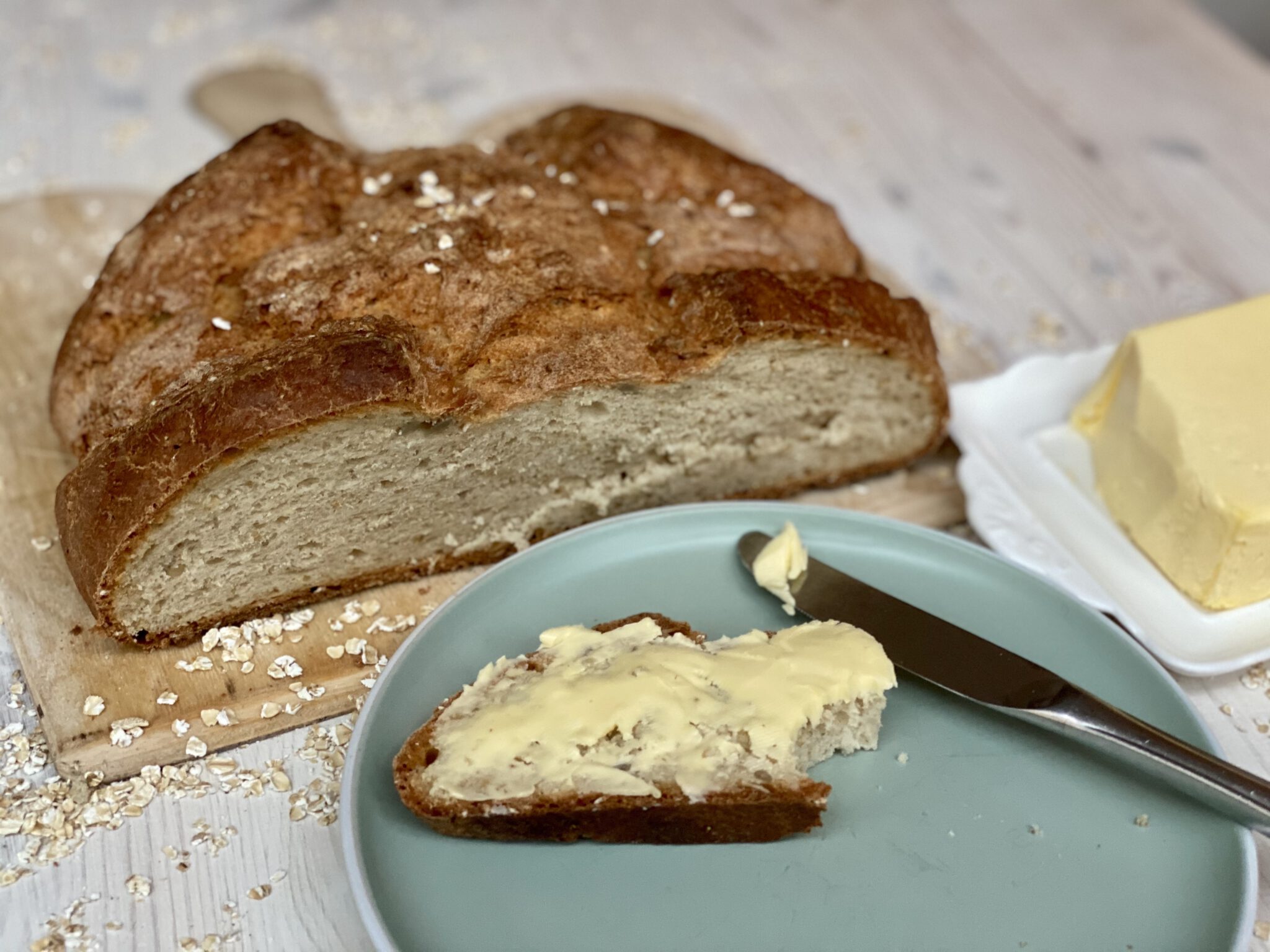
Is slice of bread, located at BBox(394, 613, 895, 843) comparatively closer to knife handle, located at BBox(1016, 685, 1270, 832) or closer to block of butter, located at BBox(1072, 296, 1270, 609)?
knife handle, located at BBox(1016, 685, 1270, 832)

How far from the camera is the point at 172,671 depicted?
2.39 meters

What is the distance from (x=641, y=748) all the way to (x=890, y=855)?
45 centimetres

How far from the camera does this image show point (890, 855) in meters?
2.02

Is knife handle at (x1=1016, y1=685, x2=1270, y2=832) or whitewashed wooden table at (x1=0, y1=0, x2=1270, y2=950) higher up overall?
whitewashed wooden table at (x1=0, y1=0, x2=1270, y2=950)

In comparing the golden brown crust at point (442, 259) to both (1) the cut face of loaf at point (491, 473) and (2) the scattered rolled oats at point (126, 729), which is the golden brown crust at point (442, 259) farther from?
(2) the scattered rolled oats at point (126, 729)

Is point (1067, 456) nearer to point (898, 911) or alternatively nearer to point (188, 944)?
point (898, 911)

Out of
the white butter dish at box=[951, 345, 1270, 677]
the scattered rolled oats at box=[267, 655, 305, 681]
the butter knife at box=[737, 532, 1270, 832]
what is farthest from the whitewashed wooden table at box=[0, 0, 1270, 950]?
the scattered rolled oats at box=[267, 655, 305, 681]

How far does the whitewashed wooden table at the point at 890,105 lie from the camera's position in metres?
3.70

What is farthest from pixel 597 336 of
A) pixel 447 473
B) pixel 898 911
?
pixel 898 911

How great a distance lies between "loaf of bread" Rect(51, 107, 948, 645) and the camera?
2.32 meters

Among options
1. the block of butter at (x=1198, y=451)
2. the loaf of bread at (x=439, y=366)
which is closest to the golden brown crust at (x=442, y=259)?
the loaf of bread at (x=439, y=366)

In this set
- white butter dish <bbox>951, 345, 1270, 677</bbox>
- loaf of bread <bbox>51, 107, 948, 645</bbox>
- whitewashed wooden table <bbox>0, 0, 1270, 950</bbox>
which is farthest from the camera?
whitewashed wooden table <bbox>0, 0, 1270, 950</bbox>

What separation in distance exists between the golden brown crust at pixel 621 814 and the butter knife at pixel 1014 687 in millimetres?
397

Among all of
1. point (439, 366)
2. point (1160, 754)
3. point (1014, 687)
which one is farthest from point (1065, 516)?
point (439, 366)
